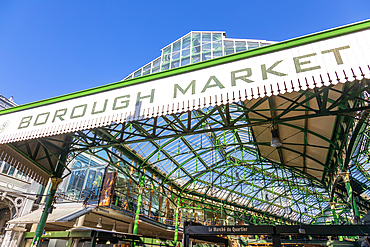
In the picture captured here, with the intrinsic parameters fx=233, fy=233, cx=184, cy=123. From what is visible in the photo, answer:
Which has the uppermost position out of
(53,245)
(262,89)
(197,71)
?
(197,71)

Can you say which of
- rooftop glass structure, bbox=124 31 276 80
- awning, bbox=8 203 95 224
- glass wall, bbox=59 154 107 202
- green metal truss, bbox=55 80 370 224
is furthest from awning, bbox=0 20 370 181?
rooftop glass structure, bbox=124 31 276 80

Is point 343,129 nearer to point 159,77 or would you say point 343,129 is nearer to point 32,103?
point 159,77

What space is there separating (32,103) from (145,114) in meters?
4.64

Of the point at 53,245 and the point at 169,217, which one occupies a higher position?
the point at 169,217

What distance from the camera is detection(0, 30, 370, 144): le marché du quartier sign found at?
460 cm

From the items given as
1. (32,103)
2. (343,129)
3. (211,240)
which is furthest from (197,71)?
(343,129)

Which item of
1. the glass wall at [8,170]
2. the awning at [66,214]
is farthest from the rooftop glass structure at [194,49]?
the glass wall at [8,170]

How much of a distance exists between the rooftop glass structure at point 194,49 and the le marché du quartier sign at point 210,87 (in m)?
15.4

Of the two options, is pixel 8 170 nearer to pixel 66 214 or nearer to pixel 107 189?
pixel 66 214

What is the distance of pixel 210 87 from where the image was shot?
5.54 metres

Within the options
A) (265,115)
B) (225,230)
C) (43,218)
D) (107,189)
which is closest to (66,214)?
(107,189)

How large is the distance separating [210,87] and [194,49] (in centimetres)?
1819

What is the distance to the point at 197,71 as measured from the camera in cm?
600

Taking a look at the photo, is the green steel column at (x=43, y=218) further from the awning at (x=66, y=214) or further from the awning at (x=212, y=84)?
the awning at (x=66, y=214)
